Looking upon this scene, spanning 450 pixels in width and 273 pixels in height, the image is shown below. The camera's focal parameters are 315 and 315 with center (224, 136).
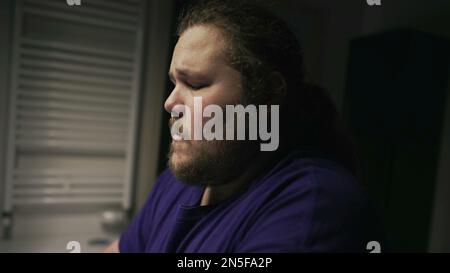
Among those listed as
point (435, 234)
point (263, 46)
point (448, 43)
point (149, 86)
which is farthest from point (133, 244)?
point (448, 43)

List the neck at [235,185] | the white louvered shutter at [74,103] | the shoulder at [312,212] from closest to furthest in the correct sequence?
the shoulder at [312,212], the neck at [235,185], the white louvered shutter at [74,103]

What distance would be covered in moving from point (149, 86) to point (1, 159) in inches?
20.8

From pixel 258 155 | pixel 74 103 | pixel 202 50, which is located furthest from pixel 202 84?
pixel 74 103

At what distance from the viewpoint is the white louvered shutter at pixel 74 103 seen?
0.93 m

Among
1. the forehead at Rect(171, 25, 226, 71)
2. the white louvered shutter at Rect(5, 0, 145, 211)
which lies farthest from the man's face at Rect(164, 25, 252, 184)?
the white louvered shutter at Rect(5, 0, 145, 211)

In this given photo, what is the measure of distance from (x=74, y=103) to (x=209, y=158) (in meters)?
0.71

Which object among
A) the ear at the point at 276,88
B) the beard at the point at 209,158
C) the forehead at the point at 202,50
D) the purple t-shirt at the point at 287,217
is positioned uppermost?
the forehead at the point at 202,50

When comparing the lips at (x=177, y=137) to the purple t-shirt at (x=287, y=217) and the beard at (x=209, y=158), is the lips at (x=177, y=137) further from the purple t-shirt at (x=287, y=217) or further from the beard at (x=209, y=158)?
the purple t-shirt at (x=287, y=217)

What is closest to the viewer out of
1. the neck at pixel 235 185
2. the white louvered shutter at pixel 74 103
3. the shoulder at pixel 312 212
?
the shoulder at pixel 312 212

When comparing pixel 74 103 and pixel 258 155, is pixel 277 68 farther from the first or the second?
pixel 74 103

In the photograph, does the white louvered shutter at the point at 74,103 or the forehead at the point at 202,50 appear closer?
the forehead at the point at 202,50

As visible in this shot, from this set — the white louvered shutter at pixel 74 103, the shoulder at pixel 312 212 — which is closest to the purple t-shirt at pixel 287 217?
the shoulder at pixel 312 212

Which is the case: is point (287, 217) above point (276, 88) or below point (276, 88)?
below

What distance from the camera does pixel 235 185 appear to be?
53 cm
